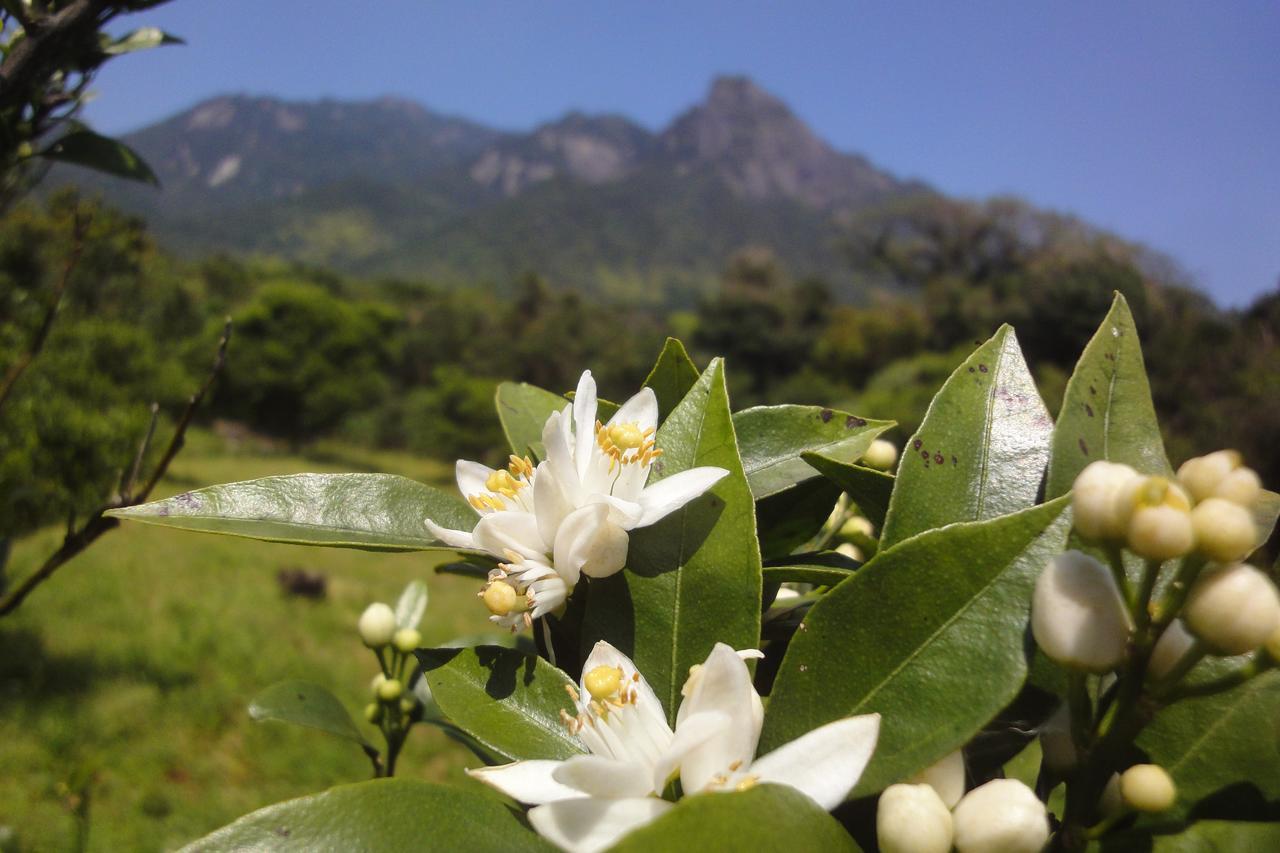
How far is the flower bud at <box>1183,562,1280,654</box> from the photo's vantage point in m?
0.39

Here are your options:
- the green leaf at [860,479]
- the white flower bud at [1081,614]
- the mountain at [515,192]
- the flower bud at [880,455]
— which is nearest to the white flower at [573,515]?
the green leaf at [860,479]

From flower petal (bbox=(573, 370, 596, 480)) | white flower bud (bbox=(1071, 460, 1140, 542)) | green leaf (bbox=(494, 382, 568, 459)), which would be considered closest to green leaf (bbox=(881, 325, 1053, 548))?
Answer: white flower bud (bbox=(1071, 460, 1140, 542))

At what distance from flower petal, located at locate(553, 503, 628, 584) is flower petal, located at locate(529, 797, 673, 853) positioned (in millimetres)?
176

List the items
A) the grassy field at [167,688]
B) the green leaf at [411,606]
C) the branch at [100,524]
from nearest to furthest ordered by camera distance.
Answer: the branch at [100,524]
the green leaf at [411,606]
the grassy field at [167,688]

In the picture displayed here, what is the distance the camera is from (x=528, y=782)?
0.47 metres

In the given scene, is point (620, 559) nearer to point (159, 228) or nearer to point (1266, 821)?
point (1266, 821)

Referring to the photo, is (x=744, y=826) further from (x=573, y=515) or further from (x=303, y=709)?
(x=303, y=709)

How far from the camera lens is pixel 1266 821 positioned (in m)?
0.45

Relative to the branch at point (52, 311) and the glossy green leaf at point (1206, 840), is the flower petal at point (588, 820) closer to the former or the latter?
the glossy green leaf at point (1206, 840)

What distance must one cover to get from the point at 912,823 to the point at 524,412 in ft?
1.85

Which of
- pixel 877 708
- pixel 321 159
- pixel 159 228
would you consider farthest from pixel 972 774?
pixel 321 159

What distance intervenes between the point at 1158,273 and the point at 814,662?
76.3ft

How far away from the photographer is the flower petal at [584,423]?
25.3 inches

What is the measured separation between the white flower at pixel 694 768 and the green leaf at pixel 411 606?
99 centimetres
